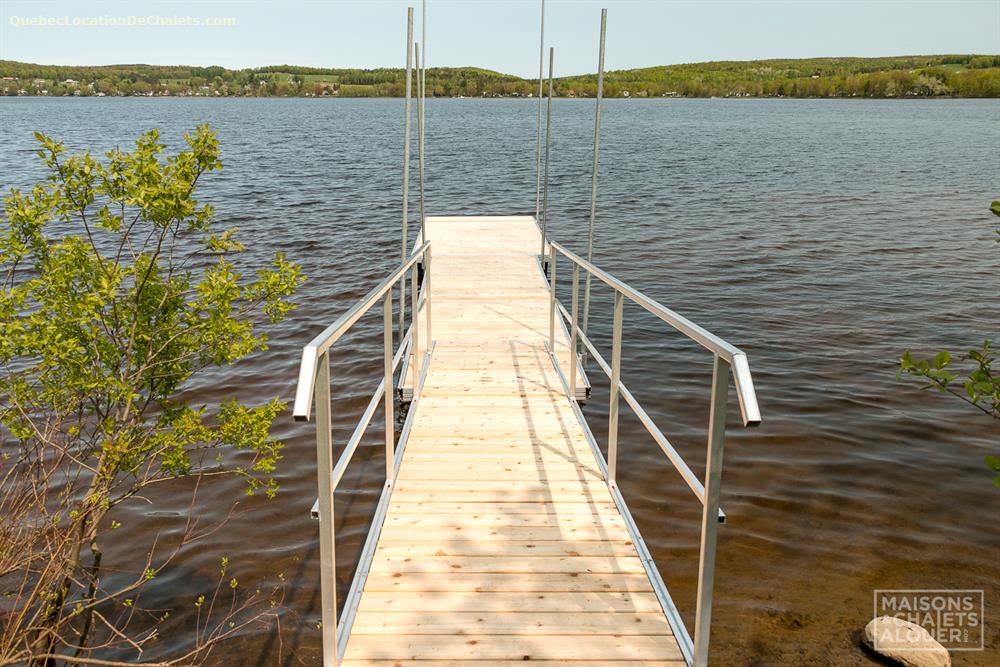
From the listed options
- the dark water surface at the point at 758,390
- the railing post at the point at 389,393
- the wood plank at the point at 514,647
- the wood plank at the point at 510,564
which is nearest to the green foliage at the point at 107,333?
the railing post at the point at 389,393

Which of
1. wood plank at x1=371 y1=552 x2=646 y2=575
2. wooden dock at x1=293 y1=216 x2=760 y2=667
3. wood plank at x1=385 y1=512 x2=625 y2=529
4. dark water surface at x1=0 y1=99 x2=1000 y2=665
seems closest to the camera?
wooden dock at x1=293 y1=216 x2=760 y2=667

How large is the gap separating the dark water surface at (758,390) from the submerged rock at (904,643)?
13cm

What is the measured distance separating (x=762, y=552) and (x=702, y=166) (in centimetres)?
2601

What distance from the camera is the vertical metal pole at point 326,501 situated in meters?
2.31

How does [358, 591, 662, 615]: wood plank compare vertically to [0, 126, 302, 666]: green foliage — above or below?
below

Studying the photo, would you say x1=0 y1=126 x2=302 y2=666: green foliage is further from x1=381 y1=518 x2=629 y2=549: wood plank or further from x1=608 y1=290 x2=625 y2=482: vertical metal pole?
x1=608 y1=290 x2=625 y2=482: vertical metal pole

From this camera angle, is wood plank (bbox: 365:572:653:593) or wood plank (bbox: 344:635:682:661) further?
wood plank (bbox: 365:572:653:593)

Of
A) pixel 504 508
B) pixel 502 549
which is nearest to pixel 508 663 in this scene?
Answer: pixel 502 549

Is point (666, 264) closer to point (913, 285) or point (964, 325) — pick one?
point (913, 285)

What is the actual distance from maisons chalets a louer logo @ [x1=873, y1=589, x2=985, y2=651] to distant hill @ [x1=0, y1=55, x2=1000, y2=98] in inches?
3851

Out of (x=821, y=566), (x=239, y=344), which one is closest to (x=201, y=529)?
(x=239, y=344)

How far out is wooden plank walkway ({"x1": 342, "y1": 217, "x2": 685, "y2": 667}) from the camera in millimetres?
2701

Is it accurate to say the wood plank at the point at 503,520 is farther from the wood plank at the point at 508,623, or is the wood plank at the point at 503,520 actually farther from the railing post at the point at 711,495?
the railing post at the point at 711,495

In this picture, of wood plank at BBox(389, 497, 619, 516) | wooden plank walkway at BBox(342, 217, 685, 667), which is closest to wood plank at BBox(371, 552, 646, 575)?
wooden plank walkway at BBox(342, 217, 685, 667)
